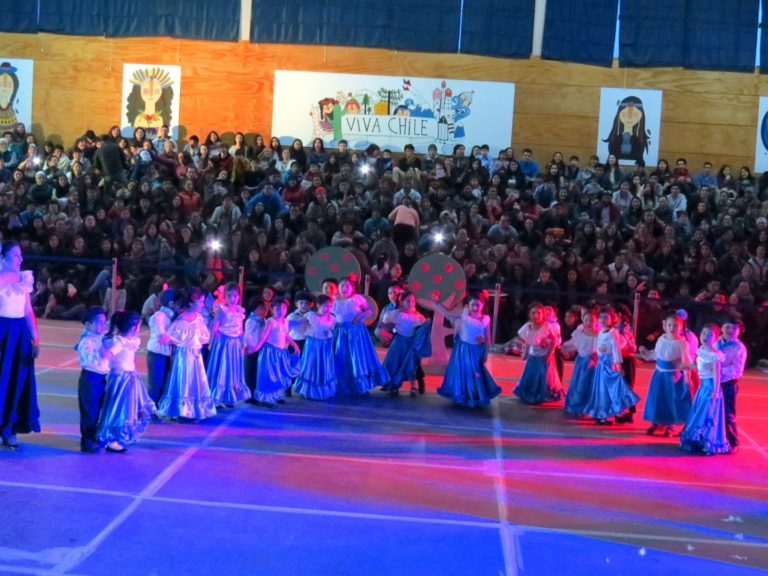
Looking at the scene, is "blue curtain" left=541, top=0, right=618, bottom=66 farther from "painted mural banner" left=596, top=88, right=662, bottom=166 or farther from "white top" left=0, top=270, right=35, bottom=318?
"white top" left=0, top=270, right=35, bottom=318

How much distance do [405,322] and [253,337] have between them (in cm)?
195

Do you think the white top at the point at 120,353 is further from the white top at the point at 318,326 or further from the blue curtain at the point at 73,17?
the blue curtain at the point at 73,17

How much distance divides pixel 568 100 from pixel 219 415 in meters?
13.9

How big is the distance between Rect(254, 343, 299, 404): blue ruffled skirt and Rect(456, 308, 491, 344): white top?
1.95 metres

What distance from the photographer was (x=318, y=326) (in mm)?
11250

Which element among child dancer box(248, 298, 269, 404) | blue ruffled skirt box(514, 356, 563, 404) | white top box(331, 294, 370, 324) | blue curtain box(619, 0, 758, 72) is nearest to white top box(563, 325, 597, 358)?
blue ruffled skirt box(514, 356, 563, 404)

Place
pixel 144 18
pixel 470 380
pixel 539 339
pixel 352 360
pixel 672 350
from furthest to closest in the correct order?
pixel 144 18, pixel 539 339, pixel 352 360, pixel 470 380, pixel 672 350

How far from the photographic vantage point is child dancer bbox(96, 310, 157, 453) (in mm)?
8234

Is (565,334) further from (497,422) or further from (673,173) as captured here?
(673,173)

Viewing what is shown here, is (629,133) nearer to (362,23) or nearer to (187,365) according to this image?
(362,23)

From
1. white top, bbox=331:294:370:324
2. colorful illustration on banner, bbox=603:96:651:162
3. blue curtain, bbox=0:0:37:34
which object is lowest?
white top, bbox=331:294:370:324

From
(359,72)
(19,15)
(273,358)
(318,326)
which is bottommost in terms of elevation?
(273,358)

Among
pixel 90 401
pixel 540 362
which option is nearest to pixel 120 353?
pixel 90 401

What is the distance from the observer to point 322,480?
310 inches
